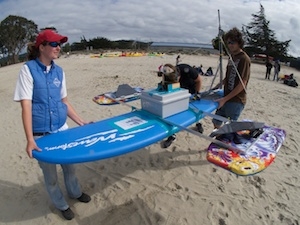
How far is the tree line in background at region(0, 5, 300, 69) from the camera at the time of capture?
28266mm

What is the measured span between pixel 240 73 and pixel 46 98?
225 centimetres

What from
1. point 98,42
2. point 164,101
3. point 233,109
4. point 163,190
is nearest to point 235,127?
point 164,101

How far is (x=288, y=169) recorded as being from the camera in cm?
346

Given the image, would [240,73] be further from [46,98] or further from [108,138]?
[46,98]

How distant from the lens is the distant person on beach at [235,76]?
2.73 metres

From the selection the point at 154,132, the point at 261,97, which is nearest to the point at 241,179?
the point at 154,132

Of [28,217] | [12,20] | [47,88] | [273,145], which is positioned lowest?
[28,217]

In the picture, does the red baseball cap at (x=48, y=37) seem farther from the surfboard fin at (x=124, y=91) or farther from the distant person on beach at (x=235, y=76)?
the distant person on beach at (x=235, y=76)

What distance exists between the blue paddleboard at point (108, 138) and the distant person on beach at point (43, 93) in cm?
12

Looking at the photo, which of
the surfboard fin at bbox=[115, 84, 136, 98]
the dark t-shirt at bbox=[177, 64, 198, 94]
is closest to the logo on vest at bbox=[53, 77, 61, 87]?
the surfboard fin at bbox=[115, 84, 136, 98]

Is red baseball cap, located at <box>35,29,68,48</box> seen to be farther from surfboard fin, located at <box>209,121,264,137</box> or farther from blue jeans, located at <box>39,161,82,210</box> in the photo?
surfboard fin, located at <box>209,121,264,137</box>

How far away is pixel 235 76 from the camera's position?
285 centimetres

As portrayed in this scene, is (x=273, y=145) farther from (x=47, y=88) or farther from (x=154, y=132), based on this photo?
(x=47, y=88)

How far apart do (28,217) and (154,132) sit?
1.89 m
